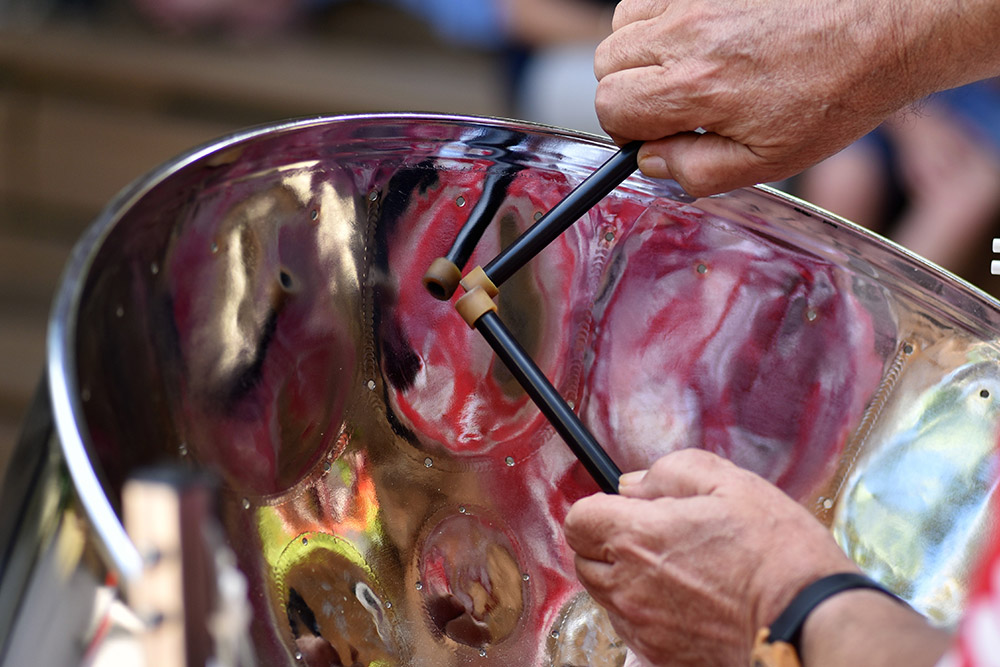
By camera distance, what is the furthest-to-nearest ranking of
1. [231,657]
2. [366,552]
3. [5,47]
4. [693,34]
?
[5,47]
[366,552]
[693,34]
[231,657]

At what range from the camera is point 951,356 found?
88 cm

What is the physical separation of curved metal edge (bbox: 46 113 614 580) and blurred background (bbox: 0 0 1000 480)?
3.84ft

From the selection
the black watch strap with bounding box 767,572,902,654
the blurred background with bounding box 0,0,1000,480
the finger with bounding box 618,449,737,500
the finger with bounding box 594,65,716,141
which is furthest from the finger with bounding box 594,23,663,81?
the blurred background with bounding box 0,0,1000,480

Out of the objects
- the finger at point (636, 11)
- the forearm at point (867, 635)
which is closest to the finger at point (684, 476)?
the forearm at point (867, 635)

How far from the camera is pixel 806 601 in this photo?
587 mm

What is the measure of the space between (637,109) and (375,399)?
0.34 metres

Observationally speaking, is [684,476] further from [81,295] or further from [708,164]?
[81,295]

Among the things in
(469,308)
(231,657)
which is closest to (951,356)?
(469,308)

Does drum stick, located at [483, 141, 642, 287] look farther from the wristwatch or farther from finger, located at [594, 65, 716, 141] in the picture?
the wristwatch

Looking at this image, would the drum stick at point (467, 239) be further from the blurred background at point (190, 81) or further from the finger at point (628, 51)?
the blurred background at point (190, 81)

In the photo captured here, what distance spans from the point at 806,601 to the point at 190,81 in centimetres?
204

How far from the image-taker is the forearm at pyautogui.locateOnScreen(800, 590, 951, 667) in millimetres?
524

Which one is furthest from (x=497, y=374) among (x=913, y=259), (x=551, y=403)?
(x=913, y=259)

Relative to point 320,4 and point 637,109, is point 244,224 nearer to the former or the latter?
point 637,109
